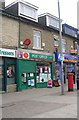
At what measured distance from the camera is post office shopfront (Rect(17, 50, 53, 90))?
1975cm

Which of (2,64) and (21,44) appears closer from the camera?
(2,64)

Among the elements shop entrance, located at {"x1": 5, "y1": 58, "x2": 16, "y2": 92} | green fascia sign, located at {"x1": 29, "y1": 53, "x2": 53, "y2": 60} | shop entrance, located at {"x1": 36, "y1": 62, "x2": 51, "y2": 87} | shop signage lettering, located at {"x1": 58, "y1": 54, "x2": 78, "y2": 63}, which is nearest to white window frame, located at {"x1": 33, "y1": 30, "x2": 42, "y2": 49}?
green fascia sign, located at {"x1": 29, "y1": 53, "x2": 53, "y2": 60}

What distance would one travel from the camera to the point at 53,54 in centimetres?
2395

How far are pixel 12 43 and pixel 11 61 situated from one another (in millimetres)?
1356

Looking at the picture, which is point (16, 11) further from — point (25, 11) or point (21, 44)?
point (21, 44)

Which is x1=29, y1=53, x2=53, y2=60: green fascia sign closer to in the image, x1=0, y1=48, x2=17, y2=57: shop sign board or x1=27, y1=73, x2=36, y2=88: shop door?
x1=27, y1=73, x2=36, y2=88: shop door

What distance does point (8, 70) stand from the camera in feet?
61.8

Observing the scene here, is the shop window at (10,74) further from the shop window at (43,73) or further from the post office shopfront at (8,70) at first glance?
the shop window at (43,73)

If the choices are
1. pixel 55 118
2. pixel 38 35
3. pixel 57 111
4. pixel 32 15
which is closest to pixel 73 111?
A: pixel 57 111

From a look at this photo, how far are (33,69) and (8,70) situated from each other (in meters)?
2.93

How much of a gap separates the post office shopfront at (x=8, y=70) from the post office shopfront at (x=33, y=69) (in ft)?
1.54

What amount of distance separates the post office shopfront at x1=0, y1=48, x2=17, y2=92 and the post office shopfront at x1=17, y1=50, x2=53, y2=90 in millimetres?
469

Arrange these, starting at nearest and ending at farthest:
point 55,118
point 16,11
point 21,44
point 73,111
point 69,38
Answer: point 55,118 → point 73,111 → point 21,44 → point 16,11 → point 69,38

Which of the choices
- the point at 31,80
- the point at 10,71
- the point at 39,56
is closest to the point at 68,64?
the point at 39,56
